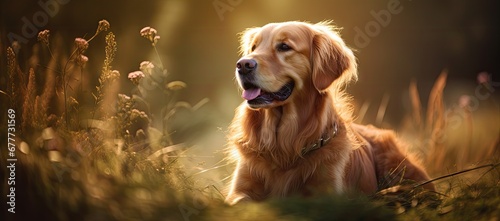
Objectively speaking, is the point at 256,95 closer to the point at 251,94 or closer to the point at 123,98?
the point at 251,94

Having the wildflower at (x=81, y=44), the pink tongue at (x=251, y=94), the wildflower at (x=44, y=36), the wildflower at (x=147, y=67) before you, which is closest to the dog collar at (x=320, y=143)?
the pink tongue at (x=251, y=94)

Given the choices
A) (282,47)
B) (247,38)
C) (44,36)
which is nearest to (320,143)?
(282,47)

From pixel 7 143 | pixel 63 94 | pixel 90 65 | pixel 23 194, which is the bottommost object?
pixel 23 194

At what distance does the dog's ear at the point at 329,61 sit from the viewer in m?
2.99

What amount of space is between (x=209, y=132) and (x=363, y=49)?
2.09 m

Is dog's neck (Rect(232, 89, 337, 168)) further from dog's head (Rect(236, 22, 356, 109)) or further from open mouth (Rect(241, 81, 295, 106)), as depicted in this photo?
open mouth (Rect(241, 81, 295, 106))

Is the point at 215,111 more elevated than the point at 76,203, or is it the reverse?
the point at 215,111

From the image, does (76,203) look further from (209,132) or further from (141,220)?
(209,132)

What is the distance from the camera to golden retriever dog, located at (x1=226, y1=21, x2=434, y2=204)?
110 inches

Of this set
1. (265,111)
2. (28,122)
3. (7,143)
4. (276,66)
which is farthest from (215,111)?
(7,143)

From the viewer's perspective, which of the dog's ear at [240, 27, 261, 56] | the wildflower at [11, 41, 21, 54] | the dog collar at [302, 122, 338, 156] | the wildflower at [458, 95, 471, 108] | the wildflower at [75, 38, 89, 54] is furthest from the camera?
the wildflower at [458, 95, 471, 108]

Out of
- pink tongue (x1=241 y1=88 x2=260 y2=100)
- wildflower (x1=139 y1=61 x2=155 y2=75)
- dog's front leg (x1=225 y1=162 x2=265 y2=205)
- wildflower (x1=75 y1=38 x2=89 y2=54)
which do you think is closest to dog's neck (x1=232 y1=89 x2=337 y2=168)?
dog's front leg (x1=225 y1=162 x2=265 y2=205)

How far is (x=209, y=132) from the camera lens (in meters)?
3.52

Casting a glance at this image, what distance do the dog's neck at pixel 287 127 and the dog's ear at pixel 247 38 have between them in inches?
17.9
